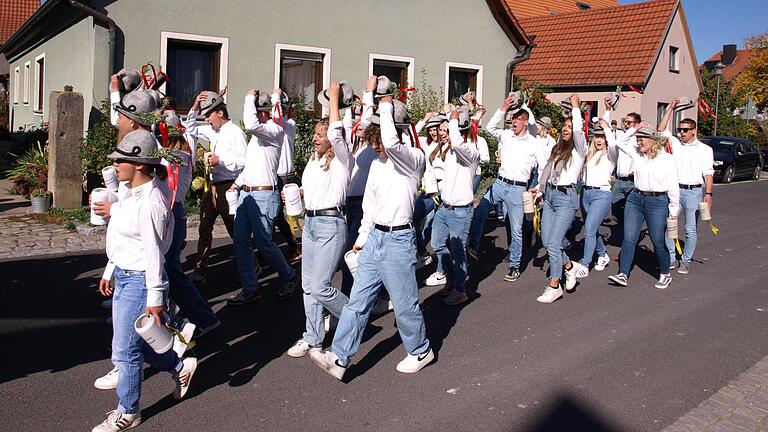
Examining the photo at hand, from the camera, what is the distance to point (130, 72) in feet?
22.4

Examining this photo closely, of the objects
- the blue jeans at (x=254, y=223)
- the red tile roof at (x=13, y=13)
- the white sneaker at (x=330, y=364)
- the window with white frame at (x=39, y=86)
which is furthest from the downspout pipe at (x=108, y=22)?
the red tile roof at (x=13, y=13)

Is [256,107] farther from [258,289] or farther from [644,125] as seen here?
[644,125]

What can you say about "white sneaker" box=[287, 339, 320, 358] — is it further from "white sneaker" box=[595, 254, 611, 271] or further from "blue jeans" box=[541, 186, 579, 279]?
"white sneaker" box=[595, 254, 611, 271]

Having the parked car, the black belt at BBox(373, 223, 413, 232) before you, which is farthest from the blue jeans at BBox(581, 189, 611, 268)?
the parked car

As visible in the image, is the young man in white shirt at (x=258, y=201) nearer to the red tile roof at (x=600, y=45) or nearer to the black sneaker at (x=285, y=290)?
the black sneaker at (x=285, y=290)

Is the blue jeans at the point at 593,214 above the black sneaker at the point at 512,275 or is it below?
above

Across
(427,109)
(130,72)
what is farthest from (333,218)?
(427,109)

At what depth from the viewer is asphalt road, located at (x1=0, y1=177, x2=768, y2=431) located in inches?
183

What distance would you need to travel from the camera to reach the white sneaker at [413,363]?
5.44 m

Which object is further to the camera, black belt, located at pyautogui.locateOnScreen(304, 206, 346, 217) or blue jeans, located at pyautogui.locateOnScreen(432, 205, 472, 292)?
blue jeans, located at pyautogui.locateOnScreen(432, 205, 472, 292)

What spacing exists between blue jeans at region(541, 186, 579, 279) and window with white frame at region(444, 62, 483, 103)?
1061 cm

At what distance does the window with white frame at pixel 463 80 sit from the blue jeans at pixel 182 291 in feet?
42.6

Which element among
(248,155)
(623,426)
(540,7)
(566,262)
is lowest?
(623,426)

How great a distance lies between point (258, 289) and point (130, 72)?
232 centimetres
